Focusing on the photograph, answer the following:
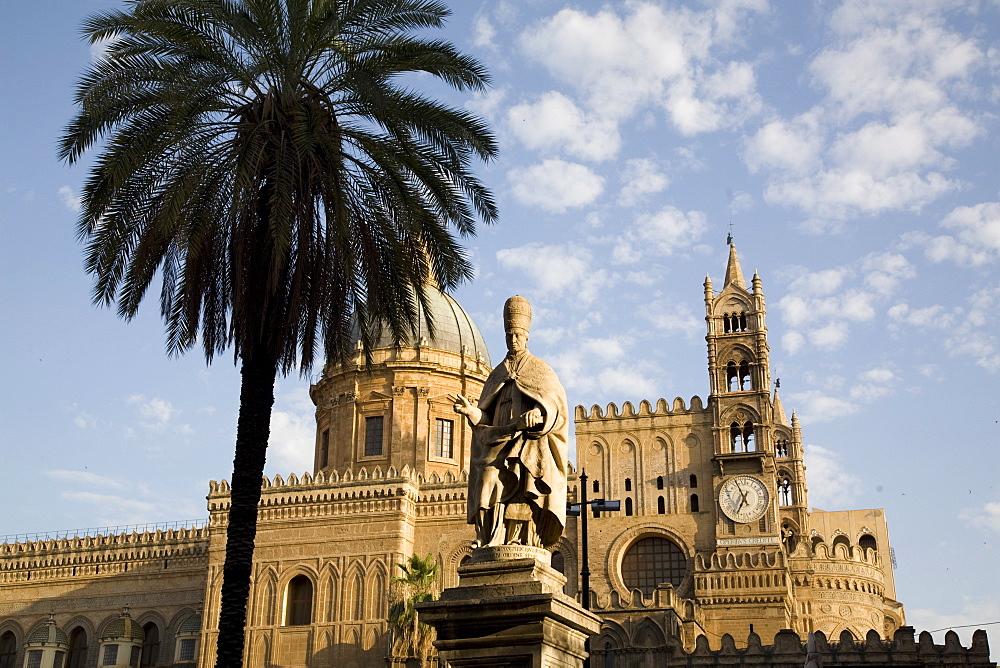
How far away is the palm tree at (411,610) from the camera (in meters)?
35.2

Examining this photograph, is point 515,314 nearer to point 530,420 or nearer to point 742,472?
point 530,420

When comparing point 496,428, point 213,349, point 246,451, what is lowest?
point 496,428

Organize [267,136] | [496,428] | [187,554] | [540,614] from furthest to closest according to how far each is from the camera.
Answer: [187,554]
[267,136]
[496,428]
[540,614]

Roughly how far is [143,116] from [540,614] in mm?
10330

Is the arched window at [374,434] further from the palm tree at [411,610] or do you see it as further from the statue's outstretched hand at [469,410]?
the statue's outstretched hand at [469,410]

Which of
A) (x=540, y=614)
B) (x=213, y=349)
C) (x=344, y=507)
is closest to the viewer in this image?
(x=540, y=614)

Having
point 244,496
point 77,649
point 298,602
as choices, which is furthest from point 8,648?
point 244,496

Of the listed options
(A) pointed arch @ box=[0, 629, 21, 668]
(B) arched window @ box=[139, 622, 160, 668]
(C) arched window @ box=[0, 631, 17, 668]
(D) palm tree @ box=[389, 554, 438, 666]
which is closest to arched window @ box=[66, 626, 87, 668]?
(A) pointed arch @ box=[0, 629, 21, 668]

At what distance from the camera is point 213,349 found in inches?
627

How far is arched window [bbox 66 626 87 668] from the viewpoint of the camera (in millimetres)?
45688

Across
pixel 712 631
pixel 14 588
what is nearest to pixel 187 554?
pixel 14 588

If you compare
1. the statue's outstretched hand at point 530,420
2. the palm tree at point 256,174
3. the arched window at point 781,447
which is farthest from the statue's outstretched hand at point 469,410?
the arched window at point 781,447

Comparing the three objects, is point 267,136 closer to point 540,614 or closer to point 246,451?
point 246,451

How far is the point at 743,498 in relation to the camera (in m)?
40.7
